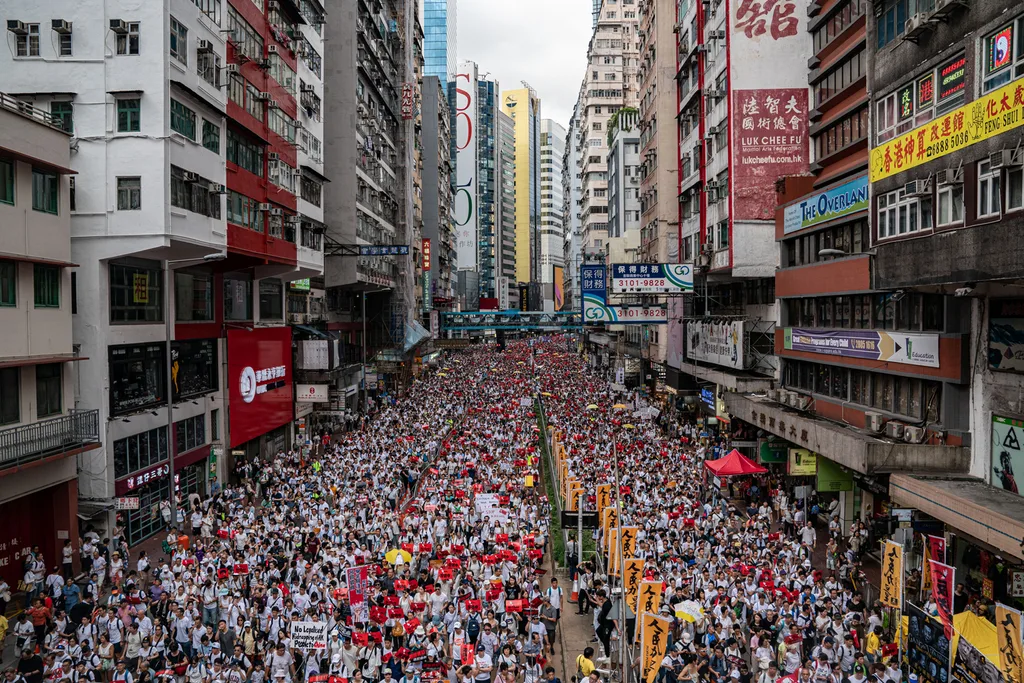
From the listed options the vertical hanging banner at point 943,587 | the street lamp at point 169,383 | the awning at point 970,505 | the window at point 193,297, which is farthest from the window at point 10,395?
the awning at point 970,505

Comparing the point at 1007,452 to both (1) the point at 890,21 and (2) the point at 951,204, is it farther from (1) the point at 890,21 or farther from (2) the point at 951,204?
(1) the point at 890,21

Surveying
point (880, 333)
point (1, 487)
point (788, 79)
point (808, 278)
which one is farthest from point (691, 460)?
point (1, 487)

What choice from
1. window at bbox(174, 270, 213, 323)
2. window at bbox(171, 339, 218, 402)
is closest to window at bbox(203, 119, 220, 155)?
window at bbox(174, 270, 213, 323)

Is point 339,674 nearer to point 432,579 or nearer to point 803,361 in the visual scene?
point 432,579

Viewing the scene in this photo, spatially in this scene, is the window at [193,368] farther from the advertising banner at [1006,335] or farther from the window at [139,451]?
the advertising banner at [1006,335]

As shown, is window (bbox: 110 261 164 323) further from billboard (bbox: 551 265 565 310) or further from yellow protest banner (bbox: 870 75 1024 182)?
billboard (bbox: 551 265 565 310)
